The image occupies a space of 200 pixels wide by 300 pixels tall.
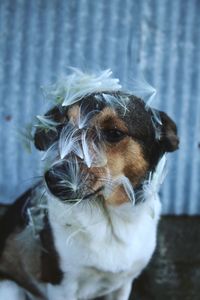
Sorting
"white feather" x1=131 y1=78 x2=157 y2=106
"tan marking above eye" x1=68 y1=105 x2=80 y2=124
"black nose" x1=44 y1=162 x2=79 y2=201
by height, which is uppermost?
"white feather" x1=131 y1=78 x2=157 y2=106

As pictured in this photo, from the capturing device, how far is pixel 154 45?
500 cm

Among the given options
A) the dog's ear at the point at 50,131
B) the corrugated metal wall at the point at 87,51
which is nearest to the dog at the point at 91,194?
the dog's ear at the point at 50,131

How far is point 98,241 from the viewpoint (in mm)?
4012

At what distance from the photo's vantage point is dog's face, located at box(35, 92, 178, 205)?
3.51 m

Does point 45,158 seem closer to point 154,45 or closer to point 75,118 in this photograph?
point 75,118

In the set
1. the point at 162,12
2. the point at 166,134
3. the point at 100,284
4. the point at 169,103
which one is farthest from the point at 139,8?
the point at 100,284

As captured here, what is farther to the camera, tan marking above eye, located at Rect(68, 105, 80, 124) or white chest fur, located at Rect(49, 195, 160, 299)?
white chest fur, located at Rect(49, 195, 160, 299)

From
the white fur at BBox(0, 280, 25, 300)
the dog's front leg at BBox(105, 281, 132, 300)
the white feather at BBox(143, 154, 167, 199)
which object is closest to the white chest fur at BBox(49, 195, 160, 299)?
the white feather at BBox(143, 154, 167, 199)

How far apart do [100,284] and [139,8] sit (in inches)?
77.8

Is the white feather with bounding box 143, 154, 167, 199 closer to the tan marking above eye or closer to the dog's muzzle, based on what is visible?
the dog's muzzle

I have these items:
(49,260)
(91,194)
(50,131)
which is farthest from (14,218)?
(91,194)

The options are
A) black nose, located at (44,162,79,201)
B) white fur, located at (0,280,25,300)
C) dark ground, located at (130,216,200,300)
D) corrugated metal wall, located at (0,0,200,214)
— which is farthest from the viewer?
dark ground, located at (130,216,200,300)

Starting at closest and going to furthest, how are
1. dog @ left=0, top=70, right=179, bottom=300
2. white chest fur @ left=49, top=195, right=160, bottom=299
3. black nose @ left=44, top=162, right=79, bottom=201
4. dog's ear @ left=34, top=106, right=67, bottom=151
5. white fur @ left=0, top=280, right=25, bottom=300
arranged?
black nose @ left=44, top=162, right=79, bottom=201
dog @ left=0, top=70, right=179, bottom=300
dog's ear @ left=34, top=106, right=67, bottom=151
white chest fur @ left=49, top=195, right=160, bottom=299
white fur @ left=0, top=280, right=25, bottom=300

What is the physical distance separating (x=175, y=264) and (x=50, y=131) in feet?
6.19
